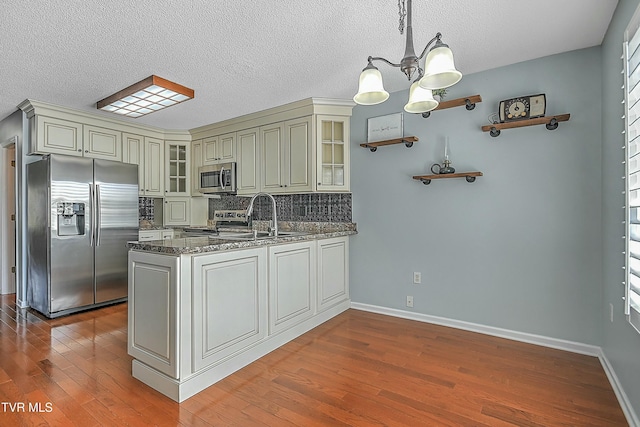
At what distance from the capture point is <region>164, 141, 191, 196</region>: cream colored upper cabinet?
4.84 m

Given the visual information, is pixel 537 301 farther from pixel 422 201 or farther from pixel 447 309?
pixel 422 201

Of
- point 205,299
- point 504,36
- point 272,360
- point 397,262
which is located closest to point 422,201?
point 397,262

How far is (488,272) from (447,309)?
0.53 metres

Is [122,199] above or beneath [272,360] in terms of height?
above

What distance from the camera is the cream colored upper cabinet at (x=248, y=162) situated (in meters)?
4.13

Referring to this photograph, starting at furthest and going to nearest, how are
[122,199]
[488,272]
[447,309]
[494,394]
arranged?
[122,199]
[447,309]
[488,272]
[494,394]

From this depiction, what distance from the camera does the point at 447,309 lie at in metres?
3.12

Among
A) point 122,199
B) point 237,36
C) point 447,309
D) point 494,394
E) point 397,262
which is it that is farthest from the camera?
point 122,199

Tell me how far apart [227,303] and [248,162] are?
2.41m

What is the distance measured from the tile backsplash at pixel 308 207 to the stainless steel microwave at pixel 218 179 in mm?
392

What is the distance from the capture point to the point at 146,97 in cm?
322

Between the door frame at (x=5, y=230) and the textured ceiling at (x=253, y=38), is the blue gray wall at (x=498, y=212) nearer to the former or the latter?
the textured ceiling at (x=253, y=38)

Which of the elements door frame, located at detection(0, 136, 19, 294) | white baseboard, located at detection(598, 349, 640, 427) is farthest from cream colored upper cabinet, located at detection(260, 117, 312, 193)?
door frame, located at detection(0, 136, 19, 294)

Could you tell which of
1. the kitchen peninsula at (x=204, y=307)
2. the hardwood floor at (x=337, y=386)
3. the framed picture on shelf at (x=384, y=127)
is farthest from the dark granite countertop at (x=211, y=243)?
the framed picture on shelf at (x=384, y=127)
